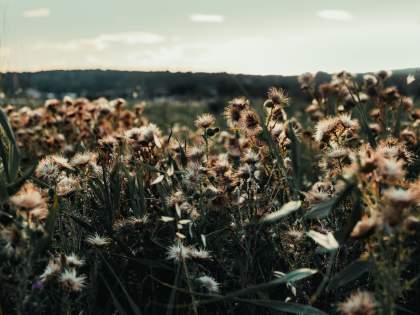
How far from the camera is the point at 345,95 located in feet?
11.7

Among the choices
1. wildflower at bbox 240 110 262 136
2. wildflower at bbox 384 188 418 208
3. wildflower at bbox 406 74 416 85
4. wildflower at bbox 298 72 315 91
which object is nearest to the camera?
wildflower at bbox 384 188 418 208

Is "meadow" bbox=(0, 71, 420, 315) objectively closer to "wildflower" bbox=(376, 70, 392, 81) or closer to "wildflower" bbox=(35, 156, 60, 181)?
"wildflower" bbox=(35, 156, 60, 181)

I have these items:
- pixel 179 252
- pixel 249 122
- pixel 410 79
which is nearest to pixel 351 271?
pixel 179 252

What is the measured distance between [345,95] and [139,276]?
2.16m

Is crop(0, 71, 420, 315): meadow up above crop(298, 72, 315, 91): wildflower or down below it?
below

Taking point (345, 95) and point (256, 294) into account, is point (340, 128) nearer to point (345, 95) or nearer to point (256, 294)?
point (256, 294)

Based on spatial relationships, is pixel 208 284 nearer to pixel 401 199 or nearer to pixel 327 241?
pixel 327 241

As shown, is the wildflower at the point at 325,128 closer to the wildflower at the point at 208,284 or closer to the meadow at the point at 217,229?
the meadow at the point at 217,229

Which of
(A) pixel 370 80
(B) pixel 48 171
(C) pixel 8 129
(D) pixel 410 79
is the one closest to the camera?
(C) pixel 8 129

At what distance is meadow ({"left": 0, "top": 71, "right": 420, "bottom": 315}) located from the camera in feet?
4.34

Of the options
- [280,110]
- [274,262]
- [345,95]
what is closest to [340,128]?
[280,110]

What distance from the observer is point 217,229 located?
207 cm

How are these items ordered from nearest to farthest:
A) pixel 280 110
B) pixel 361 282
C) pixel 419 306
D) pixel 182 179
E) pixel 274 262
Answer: pixel 419 306 < pixel 361 282 < pixel 274 262 < pixel 182 179 < pixel 280 110

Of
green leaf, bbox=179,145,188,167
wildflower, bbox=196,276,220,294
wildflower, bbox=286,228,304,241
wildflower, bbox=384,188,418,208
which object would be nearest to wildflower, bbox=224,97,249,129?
green leaf, bbox=179,145,188,167
